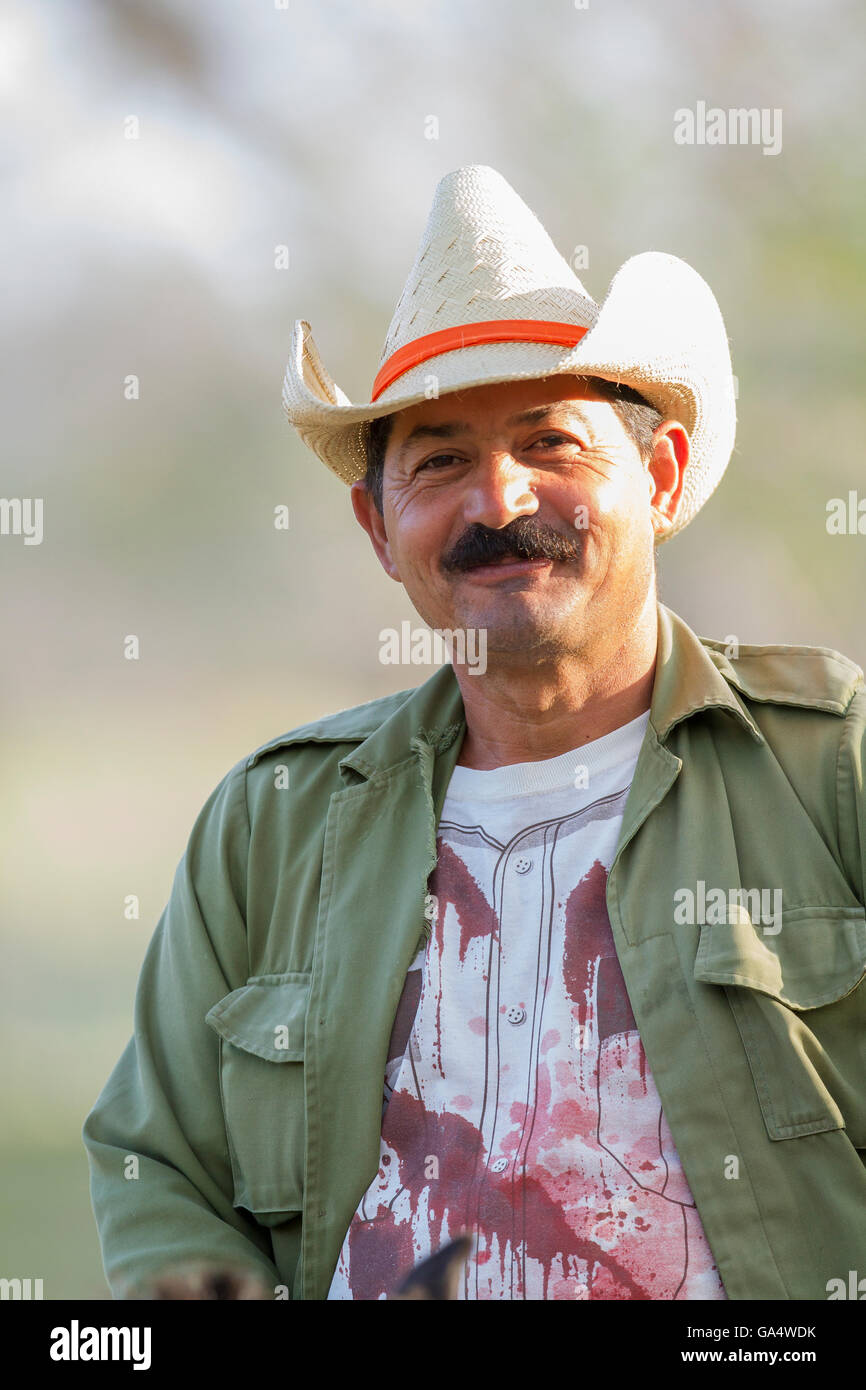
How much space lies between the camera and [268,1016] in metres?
2.13

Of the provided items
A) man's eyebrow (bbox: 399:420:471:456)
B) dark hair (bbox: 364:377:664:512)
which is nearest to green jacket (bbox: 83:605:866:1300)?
dark hair (bbox: 364:377:664:512)

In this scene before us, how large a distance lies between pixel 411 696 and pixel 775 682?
638 mm

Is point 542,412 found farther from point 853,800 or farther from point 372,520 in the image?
point 853,800

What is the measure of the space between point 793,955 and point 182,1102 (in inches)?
38.5

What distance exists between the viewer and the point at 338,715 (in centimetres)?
251

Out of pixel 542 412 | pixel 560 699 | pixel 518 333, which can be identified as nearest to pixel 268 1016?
pixel 560 699

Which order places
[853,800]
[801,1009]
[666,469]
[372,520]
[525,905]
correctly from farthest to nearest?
[372,520], [666,469], [525,905], [853,800], [801,1009]

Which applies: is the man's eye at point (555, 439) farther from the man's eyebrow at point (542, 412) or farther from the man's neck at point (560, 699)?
the man's neck at point (560, 699)

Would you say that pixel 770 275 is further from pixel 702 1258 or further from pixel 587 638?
pixel 702 1258

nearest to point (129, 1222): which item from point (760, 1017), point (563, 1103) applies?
point (563, 1103)

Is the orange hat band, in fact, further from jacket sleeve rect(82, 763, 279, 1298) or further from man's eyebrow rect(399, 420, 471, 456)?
jacket sleeve rect(82, 763, 279, 1298)

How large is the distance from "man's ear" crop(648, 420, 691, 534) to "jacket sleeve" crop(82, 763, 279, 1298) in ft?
2.74

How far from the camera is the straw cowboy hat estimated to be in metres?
2.11

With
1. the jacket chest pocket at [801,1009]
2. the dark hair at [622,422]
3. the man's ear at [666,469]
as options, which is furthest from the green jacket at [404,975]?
the dark hair at [622,422]
